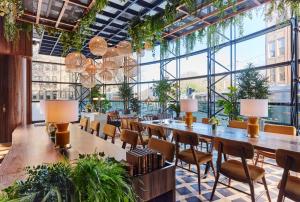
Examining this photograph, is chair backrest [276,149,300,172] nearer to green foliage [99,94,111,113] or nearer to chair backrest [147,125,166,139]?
chair backrest [147,125,166,139]

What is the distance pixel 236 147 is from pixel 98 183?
1.84 metres

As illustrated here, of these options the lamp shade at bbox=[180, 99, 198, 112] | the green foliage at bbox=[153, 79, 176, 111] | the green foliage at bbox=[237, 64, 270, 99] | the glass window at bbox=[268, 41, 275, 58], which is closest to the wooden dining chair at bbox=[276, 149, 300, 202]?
the lamp shade at bbox=[180, 99, 198, 112]

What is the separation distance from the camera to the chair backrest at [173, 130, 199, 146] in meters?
2.87

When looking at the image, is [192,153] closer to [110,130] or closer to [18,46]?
[110,130]

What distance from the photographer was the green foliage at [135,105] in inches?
368

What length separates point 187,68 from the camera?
7656 millimetres

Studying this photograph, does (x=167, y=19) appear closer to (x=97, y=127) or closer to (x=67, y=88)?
(x=97, y=127)

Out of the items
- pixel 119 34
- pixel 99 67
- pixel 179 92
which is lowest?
pixel 179 92

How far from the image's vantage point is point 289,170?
189 centimetres

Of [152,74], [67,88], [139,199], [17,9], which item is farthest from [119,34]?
[139,199]

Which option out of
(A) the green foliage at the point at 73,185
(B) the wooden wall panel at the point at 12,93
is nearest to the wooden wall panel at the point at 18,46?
(B) the wooden wall panel at the point at 12,93

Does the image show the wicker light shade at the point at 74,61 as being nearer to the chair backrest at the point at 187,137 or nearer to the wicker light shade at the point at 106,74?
the wicker light shade at the point at 106,74

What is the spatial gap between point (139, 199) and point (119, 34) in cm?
675

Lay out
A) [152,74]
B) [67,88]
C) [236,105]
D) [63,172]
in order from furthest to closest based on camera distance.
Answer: [67,88] < [152,74] < [236,105] < [63,172]
